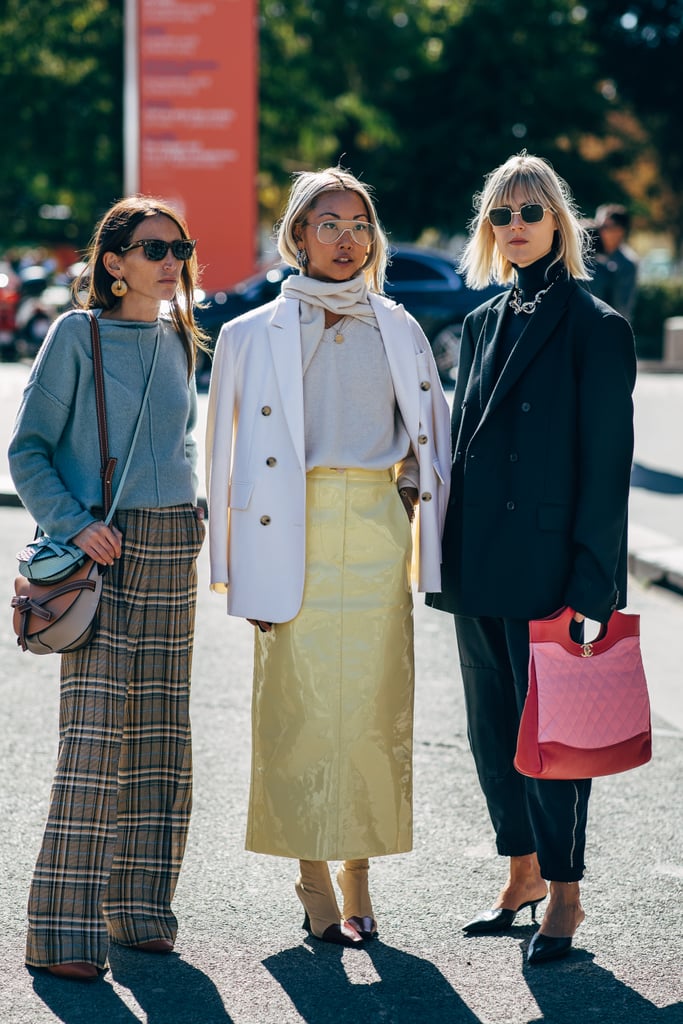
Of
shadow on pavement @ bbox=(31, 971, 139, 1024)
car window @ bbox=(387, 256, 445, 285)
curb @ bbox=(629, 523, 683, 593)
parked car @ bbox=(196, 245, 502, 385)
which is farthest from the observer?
car window @ bbox=(387, 256, 445, 285)

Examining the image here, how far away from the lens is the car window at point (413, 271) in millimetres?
17125

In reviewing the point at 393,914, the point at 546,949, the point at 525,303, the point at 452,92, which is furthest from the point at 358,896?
the point at 452,92

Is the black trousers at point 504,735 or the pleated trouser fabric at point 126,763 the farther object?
the black trousers at point 504,735

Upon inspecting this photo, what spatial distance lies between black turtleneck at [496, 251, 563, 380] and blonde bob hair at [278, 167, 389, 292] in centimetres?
36

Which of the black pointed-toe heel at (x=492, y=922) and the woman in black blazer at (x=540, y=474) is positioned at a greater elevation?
the woman in black blazer at (x=540, y=474)

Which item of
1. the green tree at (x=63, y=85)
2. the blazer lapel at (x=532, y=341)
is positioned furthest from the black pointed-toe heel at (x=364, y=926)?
the green tree at (x=63, y=85)

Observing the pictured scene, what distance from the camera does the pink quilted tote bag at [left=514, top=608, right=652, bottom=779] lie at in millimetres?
3611

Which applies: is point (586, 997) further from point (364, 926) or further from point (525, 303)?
point (525, 303)

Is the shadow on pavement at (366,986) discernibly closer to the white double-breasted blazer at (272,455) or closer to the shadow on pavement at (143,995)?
the shadow on pavement at (143,995)

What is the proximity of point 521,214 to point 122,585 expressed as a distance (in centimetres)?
139

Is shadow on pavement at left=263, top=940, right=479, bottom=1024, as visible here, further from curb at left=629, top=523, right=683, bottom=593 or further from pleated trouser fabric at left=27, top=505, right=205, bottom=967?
curb at left=629, top=523, right=683, bottom=593

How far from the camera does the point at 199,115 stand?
67.8 ft

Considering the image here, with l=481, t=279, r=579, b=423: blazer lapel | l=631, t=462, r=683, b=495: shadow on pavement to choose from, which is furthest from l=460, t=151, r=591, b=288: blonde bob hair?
l=631, t=462, r=683, b=495: shadow on pavement

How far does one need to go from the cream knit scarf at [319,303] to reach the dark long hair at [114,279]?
0.27 metres
